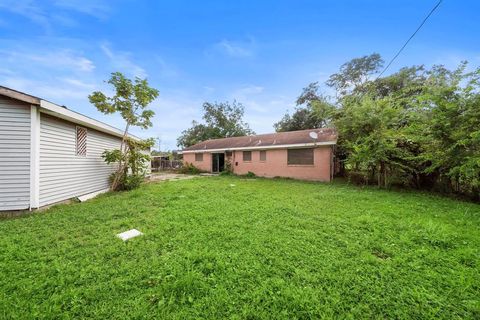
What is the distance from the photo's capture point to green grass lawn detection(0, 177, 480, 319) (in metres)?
1.84

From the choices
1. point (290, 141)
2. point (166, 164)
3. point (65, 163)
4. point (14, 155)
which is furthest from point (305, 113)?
point (14, 155)

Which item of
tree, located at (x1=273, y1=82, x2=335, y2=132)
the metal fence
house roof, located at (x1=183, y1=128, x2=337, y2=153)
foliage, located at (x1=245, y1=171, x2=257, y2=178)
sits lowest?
foliage, located at (x1=245, y1=171, x2=257, y2=178)

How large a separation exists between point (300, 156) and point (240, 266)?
10.7 meters

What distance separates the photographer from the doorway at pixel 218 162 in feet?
56.0

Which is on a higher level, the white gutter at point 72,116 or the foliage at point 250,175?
the white gutter at point 72,116

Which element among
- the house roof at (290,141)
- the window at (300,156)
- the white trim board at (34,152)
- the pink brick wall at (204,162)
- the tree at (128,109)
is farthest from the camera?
the pink brick wall at (204,162)

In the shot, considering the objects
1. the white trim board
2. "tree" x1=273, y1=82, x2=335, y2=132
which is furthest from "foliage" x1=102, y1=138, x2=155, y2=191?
"tree" x1=273, y1=82, x2=335, y2=132

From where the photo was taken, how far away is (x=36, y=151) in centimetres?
475

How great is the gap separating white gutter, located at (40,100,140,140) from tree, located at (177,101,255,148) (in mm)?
19846

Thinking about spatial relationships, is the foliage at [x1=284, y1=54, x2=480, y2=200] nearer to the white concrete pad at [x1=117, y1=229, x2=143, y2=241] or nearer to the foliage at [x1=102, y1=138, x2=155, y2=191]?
the white concrete pad at [x1=117, y1=229, x2=143, y2=241]


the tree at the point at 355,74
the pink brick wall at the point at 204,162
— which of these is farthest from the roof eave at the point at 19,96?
the tree at the point at 355,74

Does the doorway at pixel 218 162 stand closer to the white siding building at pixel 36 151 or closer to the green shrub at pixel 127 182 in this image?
the green shrub at pixel 127 182

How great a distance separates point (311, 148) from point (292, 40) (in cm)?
625

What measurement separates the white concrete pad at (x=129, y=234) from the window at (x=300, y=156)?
1052 centimetres
